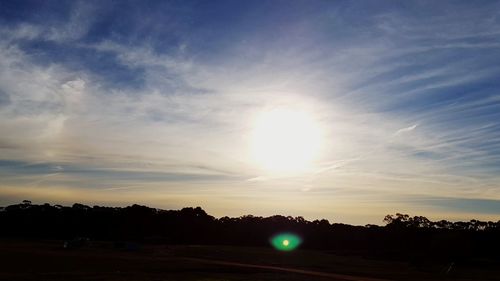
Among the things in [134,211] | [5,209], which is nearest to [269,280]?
[134,211]

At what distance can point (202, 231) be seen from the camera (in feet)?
518

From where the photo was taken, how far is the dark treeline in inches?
5566

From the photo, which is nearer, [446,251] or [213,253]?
[213,253]

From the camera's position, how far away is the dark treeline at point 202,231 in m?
141

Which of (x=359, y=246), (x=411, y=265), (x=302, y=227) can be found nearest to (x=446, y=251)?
(x=411, y=265)

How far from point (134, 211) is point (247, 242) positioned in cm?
5485

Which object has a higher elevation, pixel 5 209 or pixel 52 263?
pixel 5 209

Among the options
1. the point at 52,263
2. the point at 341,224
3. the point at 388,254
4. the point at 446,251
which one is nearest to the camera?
the point at 52,263

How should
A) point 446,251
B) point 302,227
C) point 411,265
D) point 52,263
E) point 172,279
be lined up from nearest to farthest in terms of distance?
point 172,279 → point 52,263 → point 411,265 → point 446,251 → point 302,227

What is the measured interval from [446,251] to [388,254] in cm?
1393

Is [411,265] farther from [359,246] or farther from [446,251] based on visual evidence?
[359,246]

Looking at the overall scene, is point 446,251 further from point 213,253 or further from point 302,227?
point 302,227

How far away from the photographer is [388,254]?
12006 cm

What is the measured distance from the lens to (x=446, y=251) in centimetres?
11050
